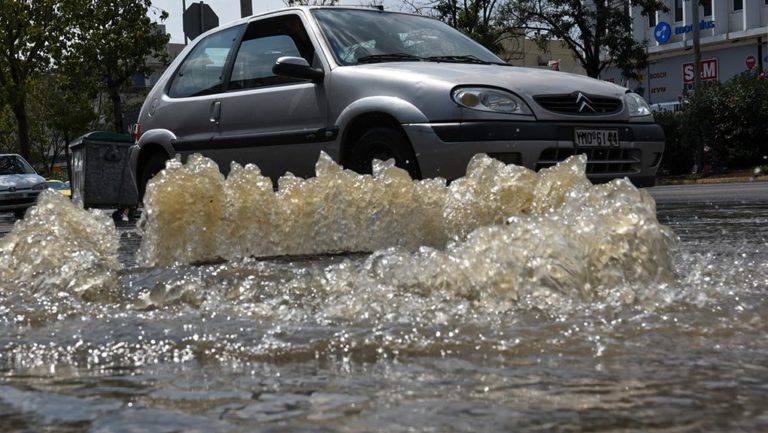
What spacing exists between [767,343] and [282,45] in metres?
5.57

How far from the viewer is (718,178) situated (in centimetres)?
2728

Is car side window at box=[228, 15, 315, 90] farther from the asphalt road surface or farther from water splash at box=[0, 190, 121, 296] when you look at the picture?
the asphalt road surface

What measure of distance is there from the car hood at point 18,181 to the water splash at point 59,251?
2159 centimetres

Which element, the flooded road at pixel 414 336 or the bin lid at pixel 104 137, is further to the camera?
the bin lid at pixel 104 137

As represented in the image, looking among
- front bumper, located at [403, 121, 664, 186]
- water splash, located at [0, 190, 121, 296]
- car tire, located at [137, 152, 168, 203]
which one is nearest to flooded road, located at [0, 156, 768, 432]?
water splash, located at [0, 190, 121, 296]

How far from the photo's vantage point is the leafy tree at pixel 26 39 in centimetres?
4184

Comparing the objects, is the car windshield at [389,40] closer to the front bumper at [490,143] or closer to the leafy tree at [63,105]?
the front bumper at [490,143]

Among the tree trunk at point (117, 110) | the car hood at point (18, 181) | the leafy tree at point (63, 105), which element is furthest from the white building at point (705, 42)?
the car hood at point (18, 181)

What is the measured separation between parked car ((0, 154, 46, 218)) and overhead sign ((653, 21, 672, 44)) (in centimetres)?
3505

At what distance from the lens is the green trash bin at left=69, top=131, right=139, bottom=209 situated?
15.2 m

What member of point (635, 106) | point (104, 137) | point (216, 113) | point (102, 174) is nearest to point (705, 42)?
point (104, 137)

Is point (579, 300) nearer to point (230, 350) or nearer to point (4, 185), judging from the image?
point (230, 350)

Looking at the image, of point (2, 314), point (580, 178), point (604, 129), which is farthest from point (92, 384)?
point (604, 129)

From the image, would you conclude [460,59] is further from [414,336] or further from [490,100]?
[414,336]
